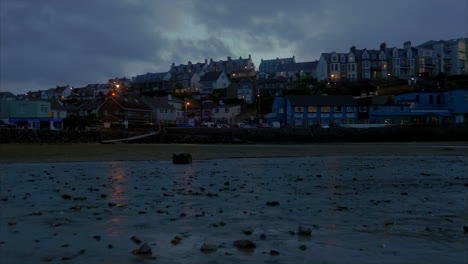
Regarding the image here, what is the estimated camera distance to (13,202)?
35.1ft

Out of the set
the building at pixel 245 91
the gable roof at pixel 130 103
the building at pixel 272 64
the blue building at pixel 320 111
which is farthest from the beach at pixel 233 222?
the building at pixel 272 64

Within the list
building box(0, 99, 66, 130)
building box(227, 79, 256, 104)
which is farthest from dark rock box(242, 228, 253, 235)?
building box(227, 79, 256, 104)

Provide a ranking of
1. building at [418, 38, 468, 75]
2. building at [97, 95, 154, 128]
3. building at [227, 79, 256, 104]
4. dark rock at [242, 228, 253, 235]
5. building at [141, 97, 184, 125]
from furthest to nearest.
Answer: building at [418, 38, 468, 75]
building at [227, 79, 256, 104]
building at [141, 97, 184, 125]
building at [97, 95, 154, 128]
dark rock at [242, 228, 253, 235]

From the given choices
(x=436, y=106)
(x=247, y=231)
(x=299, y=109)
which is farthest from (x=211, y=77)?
(x=247, y=231)

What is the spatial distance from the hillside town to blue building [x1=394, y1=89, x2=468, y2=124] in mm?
198

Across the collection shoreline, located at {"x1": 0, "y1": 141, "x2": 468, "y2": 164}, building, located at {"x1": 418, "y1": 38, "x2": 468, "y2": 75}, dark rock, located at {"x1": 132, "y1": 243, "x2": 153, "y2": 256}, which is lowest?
shoreline, located at {"x1": 0, "y1": 141, "x2": 468, "y2": 164}

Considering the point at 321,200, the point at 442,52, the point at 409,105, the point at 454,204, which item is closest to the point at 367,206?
the point at 321,200

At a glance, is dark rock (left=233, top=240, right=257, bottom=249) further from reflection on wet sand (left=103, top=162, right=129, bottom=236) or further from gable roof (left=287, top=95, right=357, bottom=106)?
gable roof (left=287, top=95, right=357, bottom=106)

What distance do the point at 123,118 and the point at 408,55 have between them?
94051 millimetres

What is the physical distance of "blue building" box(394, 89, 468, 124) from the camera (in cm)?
8238

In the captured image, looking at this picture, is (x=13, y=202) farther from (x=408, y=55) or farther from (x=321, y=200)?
(x=408, y=55)

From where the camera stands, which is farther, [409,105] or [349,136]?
[409,105]

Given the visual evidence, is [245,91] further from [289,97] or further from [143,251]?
[143,251]

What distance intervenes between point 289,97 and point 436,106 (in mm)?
33383
